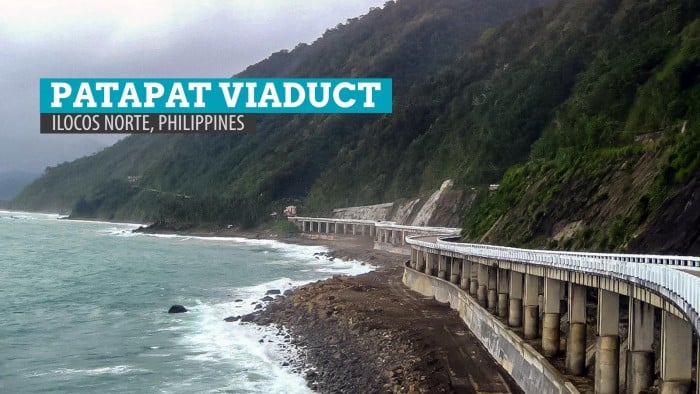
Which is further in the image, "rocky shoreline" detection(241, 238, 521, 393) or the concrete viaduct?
"rocky shoreline" detection(241, 238, 521, 393)

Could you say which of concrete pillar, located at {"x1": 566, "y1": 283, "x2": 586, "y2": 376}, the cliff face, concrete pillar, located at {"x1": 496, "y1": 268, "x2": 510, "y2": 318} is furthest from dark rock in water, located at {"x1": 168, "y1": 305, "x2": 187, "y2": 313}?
the cliff face

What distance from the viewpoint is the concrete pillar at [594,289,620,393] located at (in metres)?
22.7

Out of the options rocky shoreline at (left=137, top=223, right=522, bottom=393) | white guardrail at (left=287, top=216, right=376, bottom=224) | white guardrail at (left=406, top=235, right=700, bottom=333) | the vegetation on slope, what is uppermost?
the vegetation on slope

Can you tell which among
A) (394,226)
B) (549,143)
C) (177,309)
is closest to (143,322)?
(177,309)

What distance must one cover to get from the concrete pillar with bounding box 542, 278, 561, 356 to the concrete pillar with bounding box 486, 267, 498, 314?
10542 millimetres

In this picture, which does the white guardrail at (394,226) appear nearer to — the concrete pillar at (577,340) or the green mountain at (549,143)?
the green mountain at (549,143)

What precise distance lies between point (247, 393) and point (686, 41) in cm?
5172

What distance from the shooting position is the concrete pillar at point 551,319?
28641 mm

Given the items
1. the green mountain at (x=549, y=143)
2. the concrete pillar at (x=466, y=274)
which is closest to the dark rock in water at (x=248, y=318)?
the concrete pillar at (x=466, y=274)

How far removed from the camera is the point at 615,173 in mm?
46062

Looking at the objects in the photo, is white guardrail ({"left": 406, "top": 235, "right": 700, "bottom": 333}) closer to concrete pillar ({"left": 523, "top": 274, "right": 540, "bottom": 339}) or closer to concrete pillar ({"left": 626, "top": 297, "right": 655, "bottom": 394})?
concrete pillar ({"left": 626, "top": 297, "right": 655, "bottom": 394})

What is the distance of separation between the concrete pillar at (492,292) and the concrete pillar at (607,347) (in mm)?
16148

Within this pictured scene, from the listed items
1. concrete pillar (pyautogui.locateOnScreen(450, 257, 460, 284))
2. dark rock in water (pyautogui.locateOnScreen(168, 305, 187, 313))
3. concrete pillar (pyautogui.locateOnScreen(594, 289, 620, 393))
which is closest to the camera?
concrete pillar (pyautogui.locateOnScreen(594, 289, 620, 393))

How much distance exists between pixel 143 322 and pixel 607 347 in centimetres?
3887
